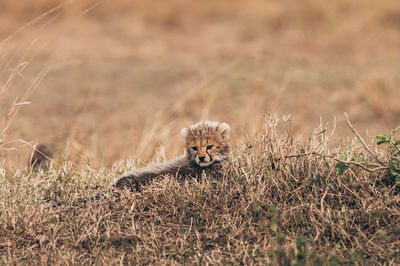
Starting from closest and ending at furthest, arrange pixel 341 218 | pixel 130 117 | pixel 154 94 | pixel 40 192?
pixel 341 218 < pixel 40 192 < pixel 130 117 < pixel 154 94

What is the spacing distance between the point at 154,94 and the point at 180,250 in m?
6.61

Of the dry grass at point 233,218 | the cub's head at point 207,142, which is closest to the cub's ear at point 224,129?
the cub's head at point 207,142

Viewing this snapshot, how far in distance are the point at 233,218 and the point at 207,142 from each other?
71cm

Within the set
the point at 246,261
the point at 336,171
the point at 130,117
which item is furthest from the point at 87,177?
the point at 130,117

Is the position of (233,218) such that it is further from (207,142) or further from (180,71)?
(180,71)

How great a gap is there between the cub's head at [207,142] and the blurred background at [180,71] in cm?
17

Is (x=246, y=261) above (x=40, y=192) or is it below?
below

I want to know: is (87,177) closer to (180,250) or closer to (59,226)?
(59,226)

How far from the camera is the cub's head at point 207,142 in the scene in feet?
10.9

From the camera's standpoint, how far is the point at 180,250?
263 centimetres

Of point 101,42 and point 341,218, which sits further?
point 101,42

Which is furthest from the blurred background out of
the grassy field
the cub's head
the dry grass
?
the dry grass

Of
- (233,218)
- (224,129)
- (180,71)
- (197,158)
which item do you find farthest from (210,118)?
(233,218)

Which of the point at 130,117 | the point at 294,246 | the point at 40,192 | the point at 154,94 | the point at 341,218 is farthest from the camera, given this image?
the point at 154,94
